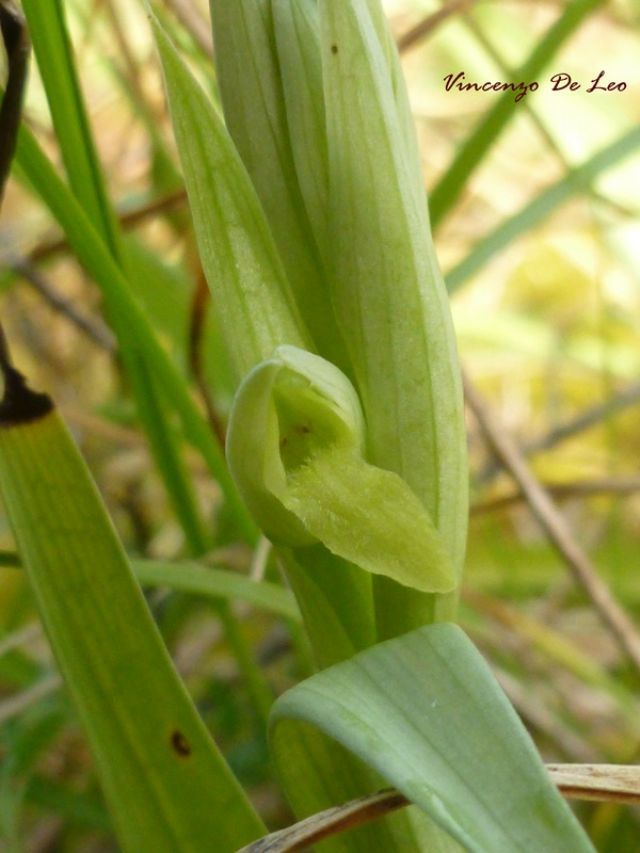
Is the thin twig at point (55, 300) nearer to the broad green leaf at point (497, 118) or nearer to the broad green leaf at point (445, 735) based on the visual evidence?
the broad green leaf at point (497, 118)

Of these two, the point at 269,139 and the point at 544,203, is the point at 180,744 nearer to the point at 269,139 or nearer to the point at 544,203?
the point at 269,139

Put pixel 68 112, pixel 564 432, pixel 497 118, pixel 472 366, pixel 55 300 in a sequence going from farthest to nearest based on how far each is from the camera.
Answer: pixel 472 366 < pixel 564 432 < pixel 55 300 < pixel 497 118 < pixel 68 112

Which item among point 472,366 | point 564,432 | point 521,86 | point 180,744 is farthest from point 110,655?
point 472,366

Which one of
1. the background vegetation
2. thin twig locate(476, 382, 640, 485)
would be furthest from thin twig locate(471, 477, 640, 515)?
thin twig locate(476, 382, 640, 485)

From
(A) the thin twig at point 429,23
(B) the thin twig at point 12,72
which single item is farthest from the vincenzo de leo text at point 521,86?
(B) the thin twig at point 12,72

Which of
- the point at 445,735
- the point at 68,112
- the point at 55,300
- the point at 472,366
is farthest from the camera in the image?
the point at 472,366

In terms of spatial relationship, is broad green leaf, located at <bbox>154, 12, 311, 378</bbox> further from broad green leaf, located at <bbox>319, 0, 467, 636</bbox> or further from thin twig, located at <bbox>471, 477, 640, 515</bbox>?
thin twig, located at <bbox>471, 477, 640, 515</bbox>

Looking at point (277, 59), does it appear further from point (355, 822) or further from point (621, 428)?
point (621, 428)
